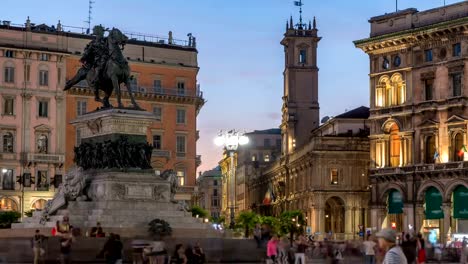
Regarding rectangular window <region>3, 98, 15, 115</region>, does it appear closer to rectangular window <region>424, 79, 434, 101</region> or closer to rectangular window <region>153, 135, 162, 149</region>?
rectangular window <region>153, 135, 162, 149</region>

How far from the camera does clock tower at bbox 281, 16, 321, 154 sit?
11138 cm

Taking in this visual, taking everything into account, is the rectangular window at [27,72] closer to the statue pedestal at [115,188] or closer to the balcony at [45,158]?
the balcony at [45,158]

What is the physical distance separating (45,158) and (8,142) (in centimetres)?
317

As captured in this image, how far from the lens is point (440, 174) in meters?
73.9

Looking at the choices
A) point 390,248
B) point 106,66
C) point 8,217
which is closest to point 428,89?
point 8,217

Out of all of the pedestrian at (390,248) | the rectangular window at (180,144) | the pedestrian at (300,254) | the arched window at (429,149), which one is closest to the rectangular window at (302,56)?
the rectangular window at (180,144)

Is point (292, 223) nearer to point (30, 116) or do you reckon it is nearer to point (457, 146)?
point (457, 146)

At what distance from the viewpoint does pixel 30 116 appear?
271 ft

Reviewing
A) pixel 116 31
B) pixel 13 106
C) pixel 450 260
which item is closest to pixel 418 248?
pixel 450 260

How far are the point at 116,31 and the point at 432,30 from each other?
41085 mm

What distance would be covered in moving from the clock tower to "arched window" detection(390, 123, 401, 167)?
30859 millimetres

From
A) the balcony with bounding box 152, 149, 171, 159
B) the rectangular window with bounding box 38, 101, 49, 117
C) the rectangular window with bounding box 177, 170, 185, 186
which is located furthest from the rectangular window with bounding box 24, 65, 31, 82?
the rectangular window with bounding box 177, 170, 185, 186

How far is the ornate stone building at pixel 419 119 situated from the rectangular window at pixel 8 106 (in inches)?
1111

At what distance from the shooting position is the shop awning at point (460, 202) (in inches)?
2827
